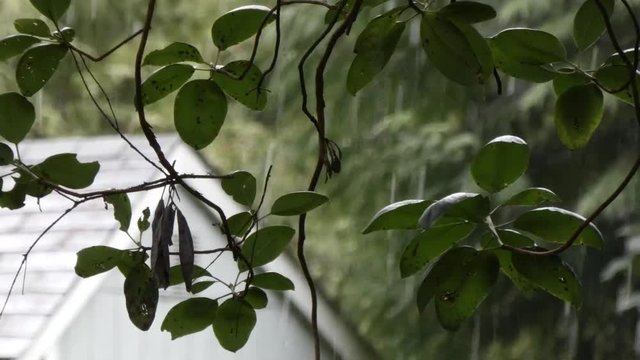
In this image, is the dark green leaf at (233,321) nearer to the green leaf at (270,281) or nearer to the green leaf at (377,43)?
the green leaf at (270,281)

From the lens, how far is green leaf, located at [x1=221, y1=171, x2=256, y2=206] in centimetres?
60

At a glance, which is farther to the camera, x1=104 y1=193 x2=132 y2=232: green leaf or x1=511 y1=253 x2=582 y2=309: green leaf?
x1=104 y1=193 x2=132 y2=232: green leaf

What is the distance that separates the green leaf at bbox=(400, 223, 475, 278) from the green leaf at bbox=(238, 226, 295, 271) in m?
0.11

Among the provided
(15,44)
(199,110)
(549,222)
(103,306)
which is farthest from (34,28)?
(103,306)

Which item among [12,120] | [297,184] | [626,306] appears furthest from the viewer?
[297,184]

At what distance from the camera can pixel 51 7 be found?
560mm

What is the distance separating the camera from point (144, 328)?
0.55 m

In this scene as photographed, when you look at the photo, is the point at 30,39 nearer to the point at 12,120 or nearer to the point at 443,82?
the point at 12,120

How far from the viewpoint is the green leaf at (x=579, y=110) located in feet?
1.76

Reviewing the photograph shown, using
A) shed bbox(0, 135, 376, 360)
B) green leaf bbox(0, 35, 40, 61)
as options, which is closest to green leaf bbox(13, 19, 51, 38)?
green leaf bbox(0, 35, 40, 61)

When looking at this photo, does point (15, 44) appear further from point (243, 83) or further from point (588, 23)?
point (588, 23)

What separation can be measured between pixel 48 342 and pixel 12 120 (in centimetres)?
72

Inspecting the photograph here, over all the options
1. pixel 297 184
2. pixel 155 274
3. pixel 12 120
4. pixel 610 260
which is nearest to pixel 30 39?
pixel 12 120

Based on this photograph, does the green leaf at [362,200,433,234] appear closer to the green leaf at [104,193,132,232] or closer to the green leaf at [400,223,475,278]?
the green leaf at [400,223,475,278]
